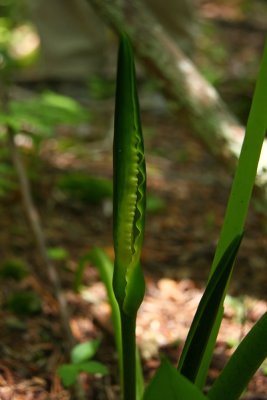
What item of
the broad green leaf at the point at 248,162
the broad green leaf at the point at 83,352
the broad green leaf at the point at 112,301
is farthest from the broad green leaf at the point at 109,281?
the broad green leaf at the point at 248,162

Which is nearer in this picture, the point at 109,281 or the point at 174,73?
the point at 109,281

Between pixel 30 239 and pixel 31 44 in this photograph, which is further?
pixel 31 44

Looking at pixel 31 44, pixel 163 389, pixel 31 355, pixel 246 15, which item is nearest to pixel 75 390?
pixel 31 355

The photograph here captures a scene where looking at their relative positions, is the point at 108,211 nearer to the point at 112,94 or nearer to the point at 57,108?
the point at 57,108

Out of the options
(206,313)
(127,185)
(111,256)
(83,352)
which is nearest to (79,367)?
(83,352)

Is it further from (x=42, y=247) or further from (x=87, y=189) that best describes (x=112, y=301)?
(x=87, y=189)

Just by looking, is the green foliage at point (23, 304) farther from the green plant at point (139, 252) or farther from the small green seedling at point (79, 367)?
the green plant at point (139, 252)

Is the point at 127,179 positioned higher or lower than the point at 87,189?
higher

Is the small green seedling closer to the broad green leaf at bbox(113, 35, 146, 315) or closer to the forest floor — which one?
the forest floor
